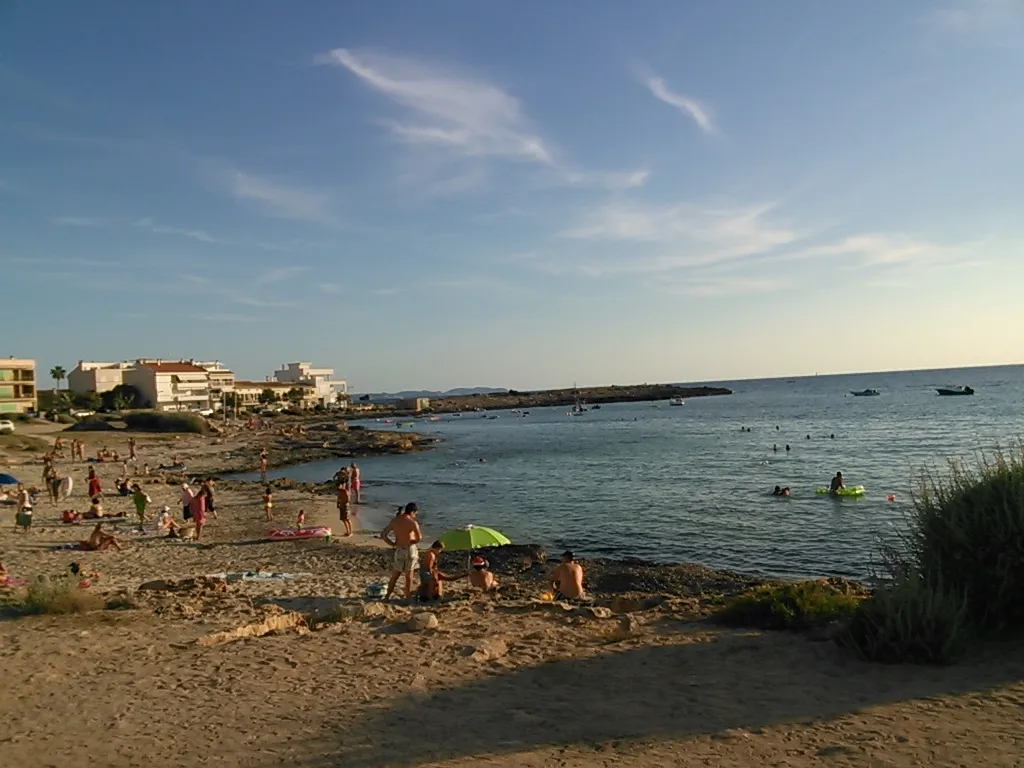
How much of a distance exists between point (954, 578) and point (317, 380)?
161837mm

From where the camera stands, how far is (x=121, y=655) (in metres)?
8.31

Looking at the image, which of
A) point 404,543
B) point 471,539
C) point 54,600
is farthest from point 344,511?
point 54,600

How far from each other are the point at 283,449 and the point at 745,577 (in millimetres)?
44506

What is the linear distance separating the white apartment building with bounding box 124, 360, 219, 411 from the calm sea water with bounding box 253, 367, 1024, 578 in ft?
162

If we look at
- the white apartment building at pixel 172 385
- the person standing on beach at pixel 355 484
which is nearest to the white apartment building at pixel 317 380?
the white apartment building at pixel 172 385

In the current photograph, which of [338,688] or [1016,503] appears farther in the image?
[1016,503]

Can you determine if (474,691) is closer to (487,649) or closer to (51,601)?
(487,649)

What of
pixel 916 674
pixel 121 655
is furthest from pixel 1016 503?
pixel 121 655

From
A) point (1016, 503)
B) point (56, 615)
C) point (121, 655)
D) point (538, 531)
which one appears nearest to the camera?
point (1016, 503)

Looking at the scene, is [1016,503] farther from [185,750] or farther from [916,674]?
[185,750]

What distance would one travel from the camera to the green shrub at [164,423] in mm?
66375

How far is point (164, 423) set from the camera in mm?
66500

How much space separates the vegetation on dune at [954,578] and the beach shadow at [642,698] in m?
0.28

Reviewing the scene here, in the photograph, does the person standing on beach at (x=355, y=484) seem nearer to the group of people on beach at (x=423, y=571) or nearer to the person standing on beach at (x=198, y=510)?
the person standing on beach at (x=198, y=510)
